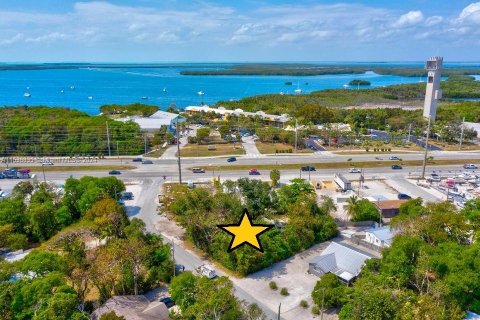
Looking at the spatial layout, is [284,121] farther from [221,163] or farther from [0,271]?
[0,271]

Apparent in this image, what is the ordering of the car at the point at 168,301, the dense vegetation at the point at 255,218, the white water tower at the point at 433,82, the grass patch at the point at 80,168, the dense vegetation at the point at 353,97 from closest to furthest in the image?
the car at the point at 168,301
the dense vegetation at the point at 255,218
the grass patch at the point at 80,168
the white water tower at the point at 433,82
the dense vegetation at the point at 353,97

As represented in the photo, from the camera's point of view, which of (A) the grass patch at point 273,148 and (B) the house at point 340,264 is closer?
(B) the house at point 340,264

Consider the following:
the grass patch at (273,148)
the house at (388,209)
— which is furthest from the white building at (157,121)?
the house at (388,209)

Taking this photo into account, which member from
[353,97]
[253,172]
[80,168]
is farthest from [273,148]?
[353,97]

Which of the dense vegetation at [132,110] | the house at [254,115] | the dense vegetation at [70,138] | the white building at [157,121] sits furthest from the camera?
the dense vegetation at [132,110]

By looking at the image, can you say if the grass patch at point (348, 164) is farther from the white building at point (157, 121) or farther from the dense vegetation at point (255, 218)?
the white building at point (157, 121)

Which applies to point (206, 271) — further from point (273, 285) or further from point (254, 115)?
point (254, 115)

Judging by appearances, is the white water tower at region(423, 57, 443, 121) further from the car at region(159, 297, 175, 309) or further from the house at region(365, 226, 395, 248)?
the car at region(159, 297, 175, 309)
